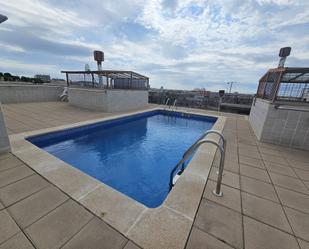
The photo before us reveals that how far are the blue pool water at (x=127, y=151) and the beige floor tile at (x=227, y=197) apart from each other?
103 cm

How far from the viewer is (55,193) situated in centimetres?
177

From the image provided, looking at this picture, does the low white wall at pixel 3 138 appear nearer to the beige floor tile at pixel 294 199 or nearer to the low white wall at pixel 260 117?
the beige floor tile at pixel 294 199

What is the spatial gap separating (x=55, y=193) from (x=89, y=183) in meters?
0.42

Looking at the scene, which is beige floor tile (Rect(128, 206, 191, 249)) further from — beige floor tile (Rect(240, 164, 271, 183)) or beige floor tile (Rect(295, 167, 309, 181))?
beige floor tile (Rect(295, 167, 309, 181))

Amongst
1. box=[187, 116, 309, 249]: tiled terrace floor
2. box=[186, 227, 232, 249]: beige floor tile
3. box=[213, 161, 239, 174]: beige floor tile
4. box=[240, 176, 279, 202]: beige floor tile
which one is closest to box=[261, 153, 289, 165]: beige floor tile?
box=[187, 116, 309, 249]: tiled terrace floor

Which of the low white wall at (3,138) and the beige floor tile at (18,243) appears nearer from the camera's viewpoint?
the beige floor tile at (18,243)

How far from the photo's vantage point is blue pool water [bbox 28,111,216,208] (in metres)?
2.94

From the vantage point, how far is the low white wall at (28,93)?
7.98 metres

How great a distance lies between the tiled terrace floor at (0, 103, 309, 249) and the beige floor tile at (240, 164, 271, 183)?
0.06 ft

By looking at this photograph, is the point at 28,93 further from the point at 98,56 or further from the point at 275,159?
the point at 275,159

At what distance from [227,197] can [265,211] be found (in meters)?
0.43

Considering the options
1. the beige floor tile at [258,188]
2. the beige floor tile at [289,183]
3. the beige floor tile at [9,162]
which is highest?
the beige floor tile at [289,183]

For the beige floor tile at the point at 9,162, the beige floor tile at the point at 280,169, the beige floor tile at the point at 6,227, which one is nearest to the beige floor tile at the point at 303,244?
the beige floor tile at the point at 280,169

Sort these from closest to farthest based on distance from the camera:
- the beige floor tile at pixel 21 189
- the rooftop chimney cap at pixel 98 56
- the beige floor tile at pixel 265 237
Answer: the beige floor tile at pixel 265 237 < the beige floor tile at pixel 21 189 < the rooftop chimney cap at pixel 98 56
